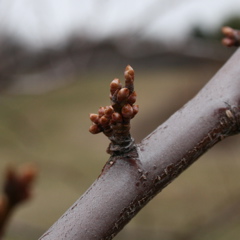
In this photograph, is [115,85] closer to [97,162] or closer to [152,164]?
[152,164]

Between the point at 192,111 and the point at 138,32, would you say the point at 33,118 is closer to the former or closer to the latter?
the point at 138,32

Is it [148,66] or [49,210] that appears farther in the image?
[148,66]

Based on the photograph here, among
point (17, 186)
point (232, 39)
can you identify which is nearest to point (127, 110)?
point (232, 39)

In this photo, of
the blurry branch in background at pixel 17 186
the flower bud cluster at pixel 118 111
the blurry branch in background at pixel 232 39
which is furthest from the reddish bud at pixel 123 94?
the blurry branch in background at pixel 17 186

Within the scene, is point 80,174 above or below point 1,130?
below

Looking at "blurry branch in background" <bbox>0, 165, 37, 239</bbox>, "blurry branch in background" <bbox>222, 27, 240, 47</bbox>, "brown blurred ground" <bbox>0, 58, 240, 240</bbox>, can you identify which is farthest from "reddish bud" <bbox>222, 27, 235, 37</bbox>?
"brown blurred ground" <bbox>0, 58, 240, 240</bbox>

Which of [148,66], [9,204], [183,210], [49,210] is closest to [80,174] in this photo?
[49,210]

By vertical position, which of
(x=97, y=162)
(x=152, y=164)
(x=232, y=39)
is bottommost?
(x=152, y=164)
